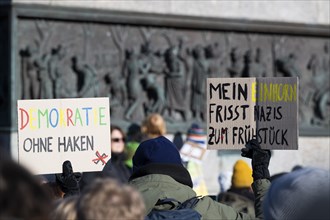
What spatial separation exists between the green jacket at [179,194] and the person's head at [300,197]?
54.2 inches

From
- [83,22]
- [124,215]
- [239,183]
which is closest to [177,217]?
[124,215]

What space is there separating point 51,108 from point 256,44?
9.42 metres

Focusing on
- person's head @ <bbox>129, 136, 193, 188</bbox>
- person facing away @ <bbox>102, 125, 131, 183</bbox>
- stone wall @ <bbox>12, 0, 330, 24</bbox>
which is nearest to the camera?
person's head @ <bbox>129, 136, 193, 188</bbox>

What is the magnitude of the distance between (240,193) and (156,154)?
3322mm

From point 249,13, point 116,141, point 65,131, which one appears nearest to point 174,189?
point 65,131

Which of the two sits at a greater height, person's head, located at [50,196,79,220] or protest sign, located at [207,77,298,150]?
protest sign, located at [207,77,298,150]

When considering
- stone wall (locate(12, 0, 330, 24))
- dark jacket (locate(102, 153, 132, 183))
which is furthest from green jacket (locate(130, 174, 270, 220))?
stone wall (locate(12, 0, 330, 24))

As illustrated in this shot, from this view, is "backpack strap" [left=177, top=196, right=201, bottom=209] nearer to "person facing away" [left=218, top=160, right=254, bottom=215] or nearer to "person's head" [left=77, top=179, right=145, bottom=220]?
"person's head" [left=77, top=179, right=145, bottom=220]

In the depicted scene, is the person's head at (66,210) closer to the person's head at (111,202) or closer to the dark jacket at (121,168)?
the person's head at (111,202)

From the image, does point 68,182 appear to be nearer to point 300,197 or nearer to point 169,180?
point 169,180

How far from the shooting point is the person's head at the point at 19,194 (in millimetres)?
2049

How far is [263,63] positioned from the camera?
50.3ft

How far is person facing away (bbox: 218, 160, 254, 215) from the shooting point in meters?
7.10

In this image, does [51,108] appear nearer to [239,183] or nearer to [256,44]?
[239,183]
